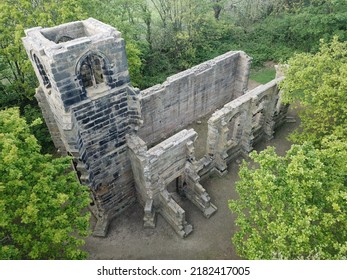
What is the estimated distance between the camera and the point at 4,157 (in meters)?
10.6

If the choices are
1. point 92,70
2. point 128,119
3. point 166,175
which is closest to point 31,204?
point 92,70

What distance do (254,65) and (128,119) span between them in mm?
21938

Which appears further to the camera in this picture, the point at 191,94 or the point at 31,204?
the point at 191,94

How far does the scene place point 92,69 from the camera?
546 inches

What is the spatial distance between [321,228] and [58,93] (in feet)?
39.8

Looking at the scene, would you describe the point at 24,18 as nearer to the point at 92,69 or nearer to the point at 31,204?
the point at 92,69

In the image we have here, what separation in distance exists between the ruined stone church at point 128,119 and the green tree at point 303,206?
19.8 feet

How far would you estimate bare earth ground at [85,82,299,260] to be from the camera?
16969 mm

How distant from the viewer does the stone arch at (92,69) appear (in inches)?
513

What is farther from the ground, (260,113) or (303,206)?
(303,206)

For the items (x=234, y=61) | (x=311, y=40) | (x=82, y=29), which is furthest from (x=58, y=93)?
(x=311, y=40)

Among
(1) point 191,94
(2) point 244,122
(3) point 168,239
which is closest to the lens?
(3) point 168,239

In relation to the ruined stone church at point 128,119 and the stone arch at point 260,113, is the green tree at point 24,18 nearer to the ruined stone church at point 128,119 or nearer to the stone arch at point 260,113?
the ruined stone church at point 128,119

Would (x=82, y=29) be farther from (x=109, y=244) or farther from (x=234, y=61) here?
(x=234, y=61)
